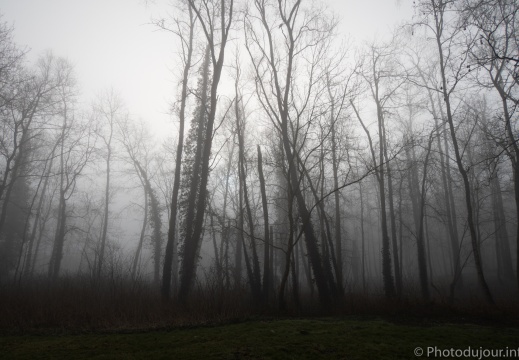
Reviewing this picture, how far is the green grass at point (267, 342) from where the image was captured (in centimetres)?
373

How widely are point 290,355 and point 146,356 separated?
5.87 feet

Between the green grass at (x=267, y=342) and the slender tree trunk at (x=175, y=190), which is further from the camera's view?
the slender tree trunk at (x=175, y=190)

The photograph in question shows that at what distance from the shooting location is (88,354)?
3859 millimetres

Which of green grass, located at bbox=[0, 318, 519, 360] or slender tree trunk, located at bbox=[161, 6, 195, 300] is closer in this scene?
green grass, located at bbox=[0, 318, 519, 360]

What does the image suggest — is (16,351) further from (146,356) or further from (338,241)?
(338,241)

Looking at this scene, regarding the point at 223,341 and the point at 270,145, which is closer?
the point at 223,341

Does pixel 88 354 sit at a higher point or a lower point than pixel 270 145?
lower

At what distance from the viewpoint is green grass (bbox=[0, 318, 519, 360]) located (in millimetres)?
3729

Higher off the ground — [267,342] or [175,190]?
[175,190]

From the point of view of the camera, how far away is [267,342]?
4148 mm

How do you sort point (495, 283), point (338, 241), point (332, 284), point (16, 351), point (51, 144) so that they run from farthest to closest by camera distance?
point (51, 144) → point (495, 283) → point (338, 241) → point (332, 284) → point (16, 351)

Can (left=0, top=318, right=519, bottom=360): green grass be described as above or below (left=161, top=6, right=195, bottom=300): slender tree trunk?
below

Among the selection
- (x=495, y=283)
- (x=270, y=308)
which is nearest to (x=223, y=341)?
(x=270, y=308)

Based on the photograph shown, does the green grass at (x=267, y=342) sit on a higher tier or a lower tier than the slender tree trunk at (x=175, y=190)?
lower
